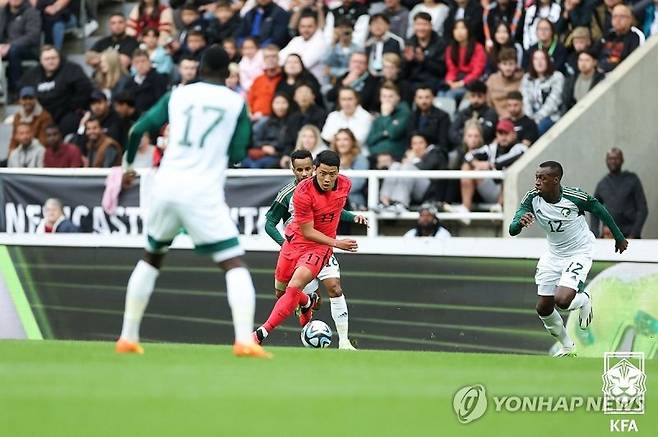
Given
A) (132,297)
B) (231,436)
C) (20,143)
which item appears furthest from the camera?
(20,143)

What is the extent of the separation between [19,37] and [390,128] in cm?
739

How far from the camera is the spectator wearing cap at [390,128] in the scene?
1852cm

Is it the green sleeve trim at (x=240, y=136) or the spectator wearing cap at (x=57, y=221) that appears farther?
the spectator wearing cap at (x=57, y=221)

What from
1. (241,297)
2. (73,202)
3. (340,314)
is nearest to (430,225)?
(340,314)

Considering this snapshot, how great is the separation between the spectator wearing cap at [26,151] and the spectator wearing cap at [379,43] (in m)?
4.56

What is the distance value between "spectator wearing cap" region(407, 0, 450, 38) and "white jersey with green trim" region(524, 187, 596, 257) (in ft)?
19.8

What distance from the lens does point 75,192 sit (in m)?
18.5

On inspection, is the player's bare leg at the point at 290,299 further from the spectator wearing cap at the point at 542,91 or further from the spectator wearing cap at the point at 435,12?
the spectator wearing cap at the point at 435,12

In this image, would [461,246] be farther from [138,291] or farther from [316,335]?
[138,291]

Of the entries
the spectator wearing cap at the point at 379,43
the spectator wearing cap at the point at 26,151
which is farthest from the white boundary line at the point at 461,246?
the spectator wearing cap at the point at 379,43

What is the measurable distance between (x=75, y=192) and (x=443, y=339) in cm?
499

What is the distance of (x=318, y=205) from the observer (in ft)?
45.8

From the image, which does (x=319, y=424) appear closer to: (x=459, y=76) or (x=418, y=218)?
(x=418, y=218)

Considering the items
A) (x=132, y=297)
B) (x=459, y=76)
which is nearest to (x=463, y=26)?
(x=459, y=76)
